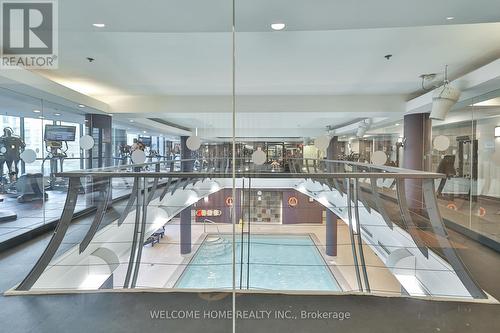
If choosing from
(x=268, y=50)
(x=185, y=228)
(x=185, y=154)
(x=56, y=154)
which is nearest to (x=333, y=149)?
(x=268, y=50)

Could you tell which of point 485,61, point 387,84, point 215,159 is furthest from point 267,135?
point 485,61

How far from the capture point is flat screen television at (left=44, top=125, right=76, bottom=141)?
4.26 metres

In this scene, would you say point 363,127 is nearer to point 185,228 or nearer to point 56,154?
point 185,228

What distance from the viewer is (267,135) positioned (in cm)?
570

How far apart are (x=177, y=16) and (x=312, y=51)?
1815 mm

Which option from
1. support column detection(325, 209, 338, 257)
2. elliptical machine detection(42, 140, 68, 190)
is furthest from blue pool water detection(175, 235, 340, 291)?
elliptical machine detection(42, 140, 68, 190)

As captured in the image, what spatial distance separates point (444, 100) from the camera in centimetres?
345

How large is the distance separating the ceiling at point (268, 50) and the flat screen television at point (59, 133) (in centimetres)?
73

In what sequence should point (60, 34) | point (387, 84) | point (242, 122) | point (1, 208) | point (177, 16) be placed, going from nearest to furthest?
point (177, 16) → point (60, 34) → point (1, 208) → point (387, 84) → point (242, 122)

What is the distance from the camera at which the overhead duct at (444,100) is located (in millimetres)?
3404

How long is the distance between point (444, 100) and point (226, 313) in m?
3.67

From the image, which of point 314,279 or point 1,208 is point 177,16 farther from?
point 1,208

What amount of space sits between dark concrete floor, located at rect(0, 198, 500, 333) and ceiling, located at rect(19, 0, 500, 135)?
6.63ft

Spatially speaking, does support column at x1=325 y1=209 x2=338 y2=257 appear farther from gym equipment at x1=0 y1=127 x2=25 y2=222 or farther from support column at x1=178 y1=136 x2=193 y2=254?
gym equipment at x1=0 y1=127 x2=25 y2=222
